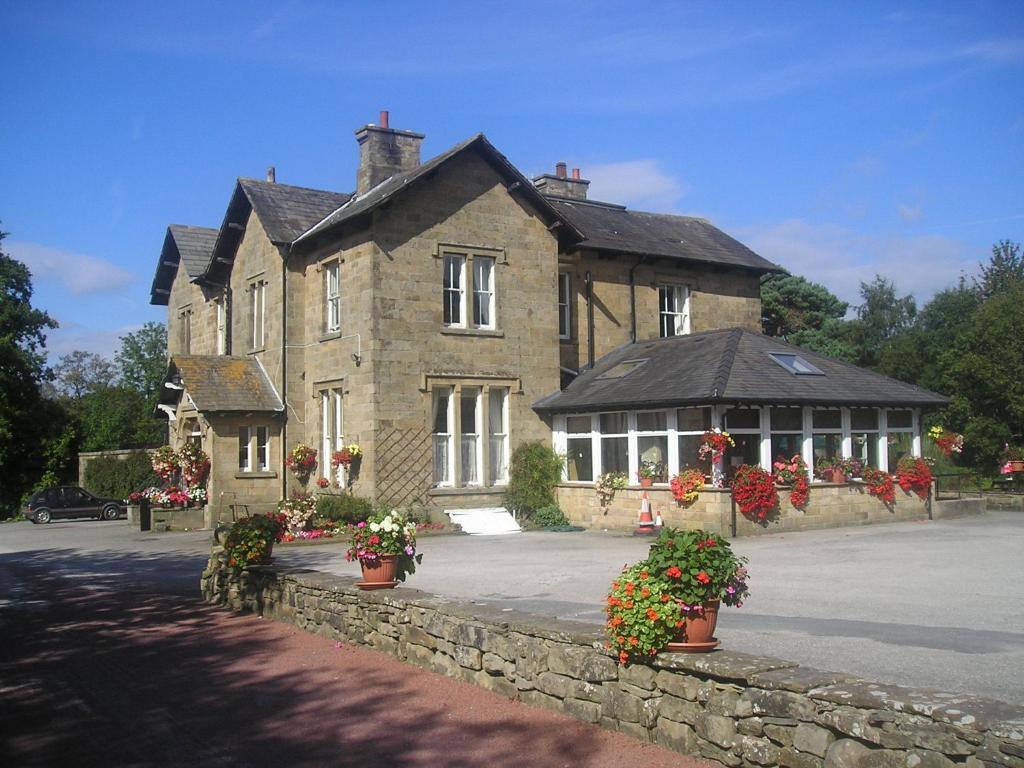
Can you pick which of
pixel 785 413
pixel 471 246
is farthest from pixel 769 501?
pixel 471 246

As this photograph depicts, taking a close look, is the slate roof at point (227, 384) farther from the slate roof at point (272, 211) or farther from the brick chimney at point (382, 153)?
the brick chimney at point (382, 153)

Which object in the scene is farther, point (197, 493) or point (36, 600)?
point (197, 493)

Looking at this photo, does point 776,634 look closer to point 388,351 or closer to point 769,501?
point 769,501

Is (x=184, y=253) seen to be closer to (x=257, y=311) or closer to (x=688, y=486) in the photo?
(x=257, y=311)

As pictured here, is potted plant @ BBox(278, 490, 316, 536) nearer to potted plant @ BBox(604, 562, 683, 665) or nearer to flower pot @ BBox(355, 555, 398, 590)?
flower pot @ BBox(355, 555, 398, 590)

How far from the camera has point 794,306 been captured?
1881 inches

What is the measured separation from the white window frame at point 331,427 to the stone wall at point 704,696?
13250mm

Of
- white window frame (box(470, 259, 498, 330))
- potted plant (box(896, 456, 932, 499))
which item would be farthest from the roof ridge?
white window frame (box(470, 259, 498, 330))

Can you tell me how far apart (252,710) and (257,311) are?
19868mm

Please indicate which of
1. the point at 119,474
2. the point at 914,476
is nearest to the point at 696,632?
the point at 914,476

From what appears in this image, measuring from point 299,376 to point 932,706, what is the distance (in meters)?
21.6

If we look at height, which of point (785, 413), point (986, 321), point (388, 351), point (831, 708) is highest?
point (986, 321)

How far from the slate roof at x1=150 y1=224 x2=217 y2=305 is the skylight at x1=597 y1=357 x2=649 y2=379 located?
1348cm

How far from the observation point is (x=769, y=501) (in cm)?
1916
